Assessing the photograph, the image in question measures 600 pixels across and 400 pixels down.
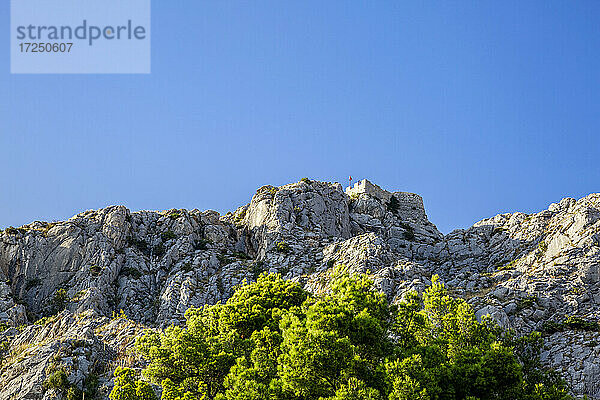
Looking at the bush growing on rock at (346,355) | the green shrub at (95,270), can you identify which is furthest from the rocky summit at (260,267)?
the bush growing on rock at (346,355)

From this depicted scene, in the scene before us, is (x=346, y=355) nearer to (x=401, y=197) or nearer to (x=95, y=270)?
(x=95, y=270)

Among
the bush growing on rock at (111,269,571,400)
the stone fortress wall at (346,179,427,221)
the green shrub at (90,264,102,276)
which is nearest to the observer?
the bush growing on rock at (111,269,571,400)

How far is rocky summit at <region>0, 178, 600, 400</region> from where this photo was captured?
153 ft

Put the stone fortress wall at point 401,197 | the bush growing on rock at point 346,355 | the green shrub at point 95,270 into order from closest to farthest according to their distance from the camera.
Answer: the bush growing on rock at point 346,355 < the green shrub at point 95,270 < the stone fortress wall at point 401,197

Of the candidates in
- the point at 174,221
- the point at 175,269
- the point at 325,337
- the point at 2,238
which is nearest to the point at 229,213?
the point at 174,221

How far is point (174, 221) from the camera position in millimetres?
84625

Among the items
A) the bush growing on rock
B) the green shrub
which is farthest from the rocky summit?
the bush growing on rock

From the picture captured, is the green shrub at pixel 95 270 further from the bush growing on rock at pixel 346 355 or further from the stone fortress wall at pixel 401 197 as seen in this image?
the stone fortress wall at pixel 401 197

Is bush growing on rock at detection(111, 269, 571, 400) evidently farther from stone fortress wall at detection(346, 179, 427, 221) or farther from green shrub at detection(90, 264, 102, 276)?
stone fortress wall at detection(346, 179, 427, 221)

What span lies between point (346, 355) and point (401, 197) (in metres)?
80.7

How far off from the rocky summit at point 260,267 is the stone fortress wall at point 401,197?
0.66 meters

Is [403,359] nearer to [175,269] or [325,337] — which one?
[325,337]

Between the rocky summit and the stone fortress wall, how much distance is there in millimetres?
659

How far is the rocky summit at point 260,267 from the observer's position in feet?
153
